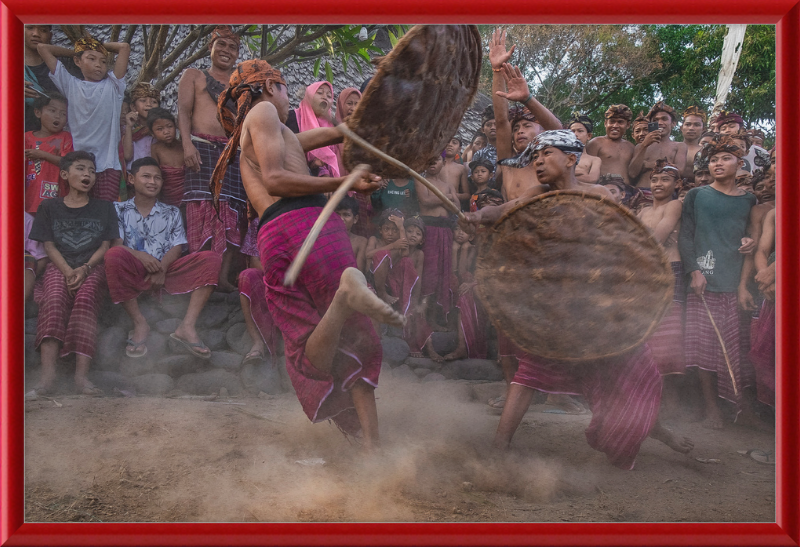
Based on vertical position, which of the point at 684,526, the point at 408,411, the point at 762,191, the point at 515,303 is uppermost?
the point at 762,191

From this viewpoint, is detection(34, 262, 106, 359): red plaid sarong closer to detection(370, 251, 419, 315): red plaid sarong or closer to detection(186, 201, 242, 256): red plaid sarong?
detection(186, 201, 242, 256): red plaid sarong

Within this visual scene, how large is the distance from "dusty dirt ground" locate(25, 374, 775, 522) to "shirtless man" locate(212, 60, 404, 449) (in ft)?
0.96

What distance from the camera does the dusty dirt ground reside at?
279 cm

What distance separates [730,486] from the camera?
296cm

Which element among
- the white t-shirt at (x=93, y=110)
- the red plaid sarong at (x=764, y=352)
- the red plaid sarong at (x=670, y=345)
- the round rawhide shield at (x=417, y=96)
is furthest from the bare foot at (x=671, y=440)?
the white t-shirt at (x=93, y=110)

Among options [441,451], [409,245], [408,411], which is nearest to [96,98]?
[409,245]

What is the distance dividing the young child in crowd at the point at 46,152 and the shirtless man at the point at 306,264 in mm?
1461

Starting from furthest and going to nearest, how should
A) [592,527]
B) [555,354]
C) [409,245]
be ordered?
[409,245] < [555,354] < [592,527]

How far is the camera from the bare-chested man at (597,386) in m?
2.99

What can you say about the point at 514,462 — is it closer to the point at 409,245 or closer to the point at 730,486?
Answer: the point at 730,486

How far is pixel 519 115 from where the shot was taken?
4113 mm

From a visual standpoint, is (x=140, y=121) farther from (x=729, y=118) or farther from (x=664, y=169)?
(x=729, y=118)

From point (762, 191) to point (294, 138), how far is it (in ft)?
9.22

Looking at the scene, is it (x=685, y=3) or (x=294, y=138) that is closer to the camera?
(x=685, y=3)
